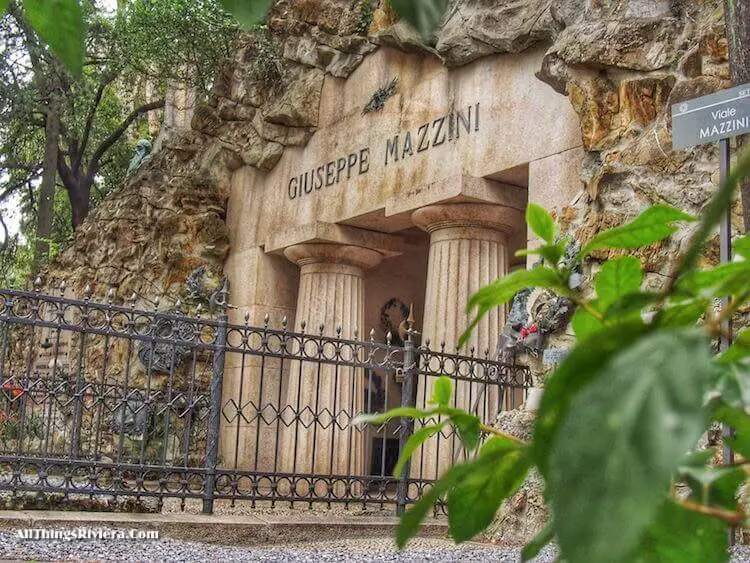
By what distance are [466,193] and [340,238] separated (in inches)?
86.8

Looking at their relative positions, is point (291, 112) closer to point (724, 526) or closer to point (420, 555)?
point (420, 555)

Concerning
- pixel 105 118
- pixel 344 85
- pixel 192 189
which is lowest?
pixel 192 189

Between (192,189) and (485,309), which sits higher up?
(192,189)

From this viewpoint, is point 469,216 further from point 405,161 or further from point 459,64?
point 459,64

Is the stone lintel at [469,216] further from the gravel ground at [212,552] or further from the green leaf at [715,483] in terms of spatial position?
the green leaf at [715,483]

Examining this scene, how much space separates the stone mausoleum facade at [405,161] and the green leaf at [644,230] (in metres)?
4.97

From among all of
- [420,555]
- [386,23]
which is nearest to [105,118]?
[386,23]

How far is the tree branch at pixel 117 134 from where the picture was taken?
1959 centimetres

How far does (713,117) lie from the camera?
4980mm

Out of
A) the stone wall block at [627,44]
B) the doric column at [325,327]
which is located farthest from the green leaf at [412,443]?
the doric column at [325,327]

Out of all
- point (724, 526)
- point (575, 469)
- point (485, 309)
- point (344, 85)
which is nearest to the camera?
point (575, 469)

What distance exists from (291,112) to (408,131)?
1.93 metres

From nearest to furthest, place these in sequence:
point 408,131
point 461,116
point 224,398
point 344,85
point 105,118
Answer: point 461,116
point 408,131
point 344,85
point 224,398
point 105,118

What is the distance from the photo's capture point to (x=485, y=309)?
583 millimetres
